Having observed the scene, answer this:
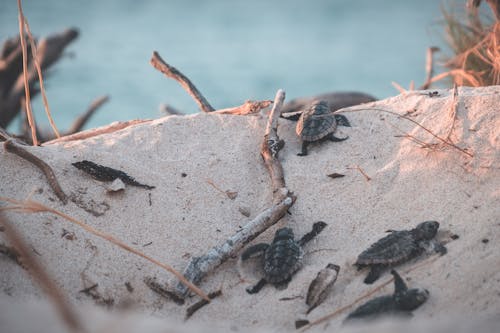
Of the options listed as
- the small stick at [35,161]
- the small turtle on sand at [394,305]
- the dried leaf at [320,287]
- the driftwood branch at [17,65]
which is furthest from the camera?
the driftwood branch at [17,65]

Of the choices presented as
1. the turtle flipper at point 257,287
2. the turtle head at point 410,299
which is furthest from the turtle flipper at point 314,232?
the turtle head at point 410,299

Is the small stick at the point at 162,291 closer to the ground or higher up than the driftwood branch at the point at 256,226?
closer to the ground

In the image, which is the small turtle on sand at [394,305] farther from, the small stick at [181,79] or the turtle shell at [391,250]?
the small stick at [181,79]

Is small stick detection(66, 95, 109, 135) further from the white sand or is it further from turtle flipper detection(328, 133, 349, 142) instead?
turtle flipper detection(328, 133, 349, 142)

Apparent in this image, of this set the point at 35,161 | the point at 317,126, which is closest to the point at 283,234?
the point at 317,126

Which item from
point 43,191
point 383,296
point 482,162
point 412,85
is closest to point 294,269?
point 383,296

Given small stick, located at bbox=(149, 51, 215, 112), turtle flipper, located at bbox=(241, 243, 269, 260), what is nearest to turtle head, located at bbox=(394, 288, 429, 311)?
turtle flipper, located at bbox=(241, 243, 269, 260)
